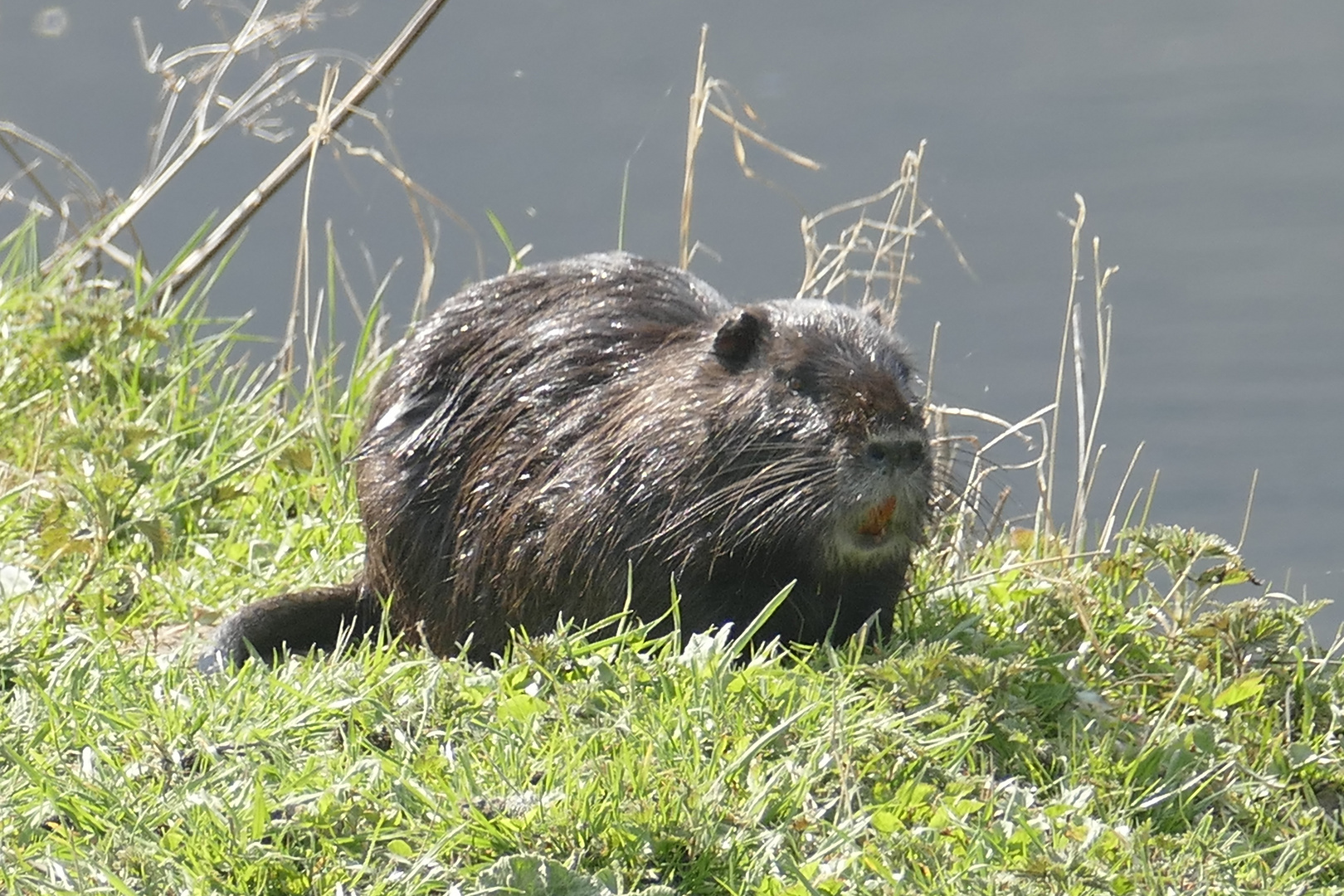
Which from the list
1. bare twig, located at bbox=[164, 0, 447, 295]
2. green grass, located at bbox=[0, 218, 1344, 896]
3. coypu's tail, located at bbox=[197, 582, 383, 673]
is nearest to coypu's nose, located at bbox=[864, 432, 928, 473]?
green grass, located at bbox=[0, 218, 1344, 896]

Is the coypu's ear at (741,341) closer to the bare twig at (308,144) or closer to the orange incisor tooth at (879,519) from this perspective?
the orange incisor tooth at (879,519)

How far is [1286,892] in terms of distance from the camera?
2818mm

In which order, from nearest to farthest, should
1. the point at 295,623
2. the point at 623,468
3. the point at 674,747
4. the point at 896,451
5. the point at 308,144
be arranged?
1. the point at 674,747
2. the point at 896,451
3. the point at 623,468
4. the point at 295,623
5. the point at 308,144

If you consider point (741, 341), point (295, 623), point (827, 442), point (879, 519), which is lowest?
point (295, 623)

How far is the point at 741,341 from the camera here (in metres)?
3.66

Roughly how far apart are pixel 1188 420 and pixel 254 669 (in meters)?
3.87

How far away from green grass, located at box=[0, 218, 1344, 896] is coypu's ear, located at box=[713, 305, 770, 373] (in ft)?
1.76

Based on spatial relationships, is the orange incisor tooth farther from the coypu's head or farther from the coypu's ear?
the coypu's ear

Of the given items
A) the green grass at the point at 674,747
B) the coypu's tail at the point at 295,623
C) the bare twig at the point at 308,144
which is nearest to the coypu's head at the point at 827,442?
the green grass at the point at 674,747

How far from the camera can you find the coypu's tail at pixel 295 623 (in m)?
3.58

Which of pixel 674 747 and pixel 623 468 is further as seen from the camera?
pixel 623 468

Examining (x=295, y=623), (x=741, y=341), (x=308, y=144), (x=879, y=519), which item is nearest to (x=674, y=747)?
(x=879, y=519)

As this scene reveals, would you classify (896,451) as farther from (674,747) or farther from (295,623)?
(295,623)

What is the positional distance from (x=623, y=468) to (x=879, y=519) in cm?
48
